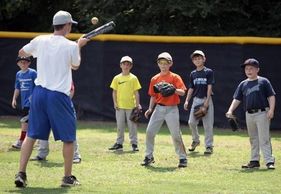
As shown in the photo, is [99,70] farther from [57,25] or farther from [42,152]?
[57,25]

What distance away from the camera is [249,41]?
19359 mm

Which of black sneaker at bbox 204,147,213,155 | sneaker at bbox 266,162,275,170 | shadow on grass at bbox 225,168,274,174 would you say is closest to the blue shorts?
shadow on grass at bbox 225,168,274,174

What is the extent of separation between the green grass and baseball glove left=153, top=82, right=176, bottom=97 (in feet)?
3.88

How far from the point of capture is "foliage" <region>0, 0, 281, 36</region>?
72.0 feet

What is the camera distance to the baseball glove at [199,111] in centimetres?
1448

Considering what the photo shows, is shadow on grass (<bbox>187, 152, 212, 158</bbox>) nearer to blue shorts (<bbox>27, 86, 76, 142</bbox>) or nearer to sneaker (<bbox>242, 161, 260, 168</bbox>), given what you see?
sneaker (<bbox>242, 161, 260, 168</bbox>)

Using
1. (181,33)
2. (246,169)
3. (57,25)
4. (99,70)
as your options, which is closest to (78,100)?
(99,70)

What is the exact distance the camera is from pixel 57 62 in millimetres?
9672

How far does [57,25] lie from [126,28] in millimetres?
13371

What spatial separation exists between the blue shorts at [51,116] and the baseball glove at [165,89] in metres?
2.63

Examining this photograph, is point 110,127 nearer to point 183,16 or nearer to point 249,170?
point 183,16

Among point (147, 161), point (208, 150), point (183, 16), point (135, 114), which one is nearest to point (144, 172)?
point (147, 161)

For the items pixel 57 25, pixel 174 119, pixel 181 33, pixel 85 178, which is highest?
pixel 181 33

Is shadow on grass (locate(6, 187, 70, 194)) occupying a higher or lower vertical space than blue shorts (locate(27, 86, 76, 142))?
lower
